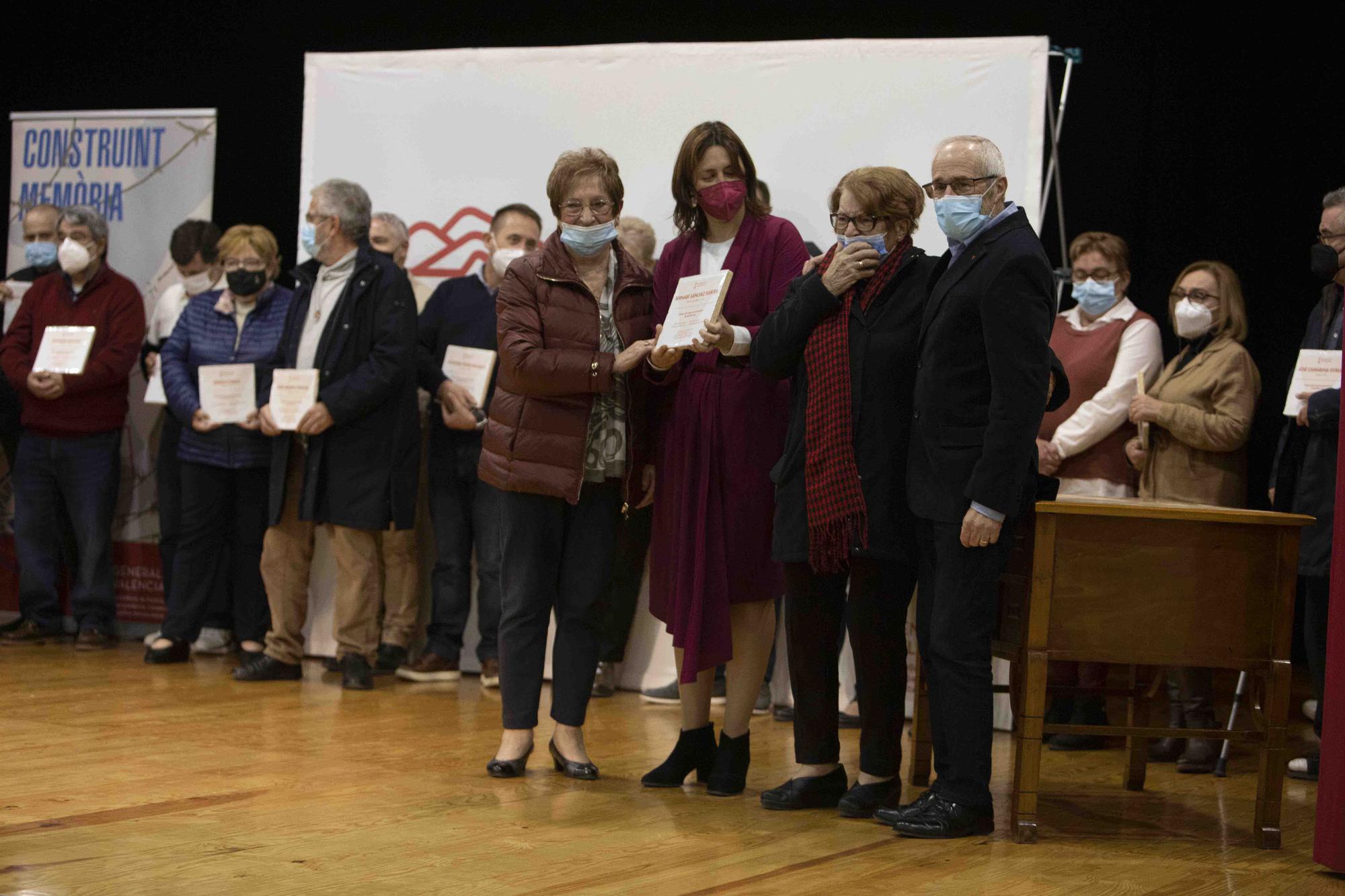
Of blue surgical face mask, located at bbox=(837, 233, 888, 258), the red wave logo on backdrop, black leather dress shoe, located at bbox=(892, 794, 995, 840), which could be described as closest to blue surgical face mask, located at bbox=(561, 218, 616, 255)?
blue surgical face mask, located at bbox=(837, 233, 888, 258)

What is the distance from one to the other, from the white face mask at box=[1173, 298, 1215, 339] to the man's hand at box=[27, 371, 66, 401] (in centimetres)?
435

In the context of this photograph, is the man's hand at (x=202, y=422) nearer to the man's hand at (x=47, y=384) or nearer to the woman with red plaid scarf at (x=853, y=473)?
the man's hand at (x=47, y=384)

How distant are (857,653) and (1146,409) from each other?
1.71 meters

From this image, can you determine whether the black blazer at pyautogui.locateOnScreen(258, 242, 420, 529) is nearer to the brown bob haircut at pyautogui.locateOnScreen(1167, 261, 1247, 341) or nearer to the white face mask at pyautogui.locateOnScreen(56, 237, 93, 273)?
the white face mask at pyautogui.locateOnScreen(56, 237, 93, 273)

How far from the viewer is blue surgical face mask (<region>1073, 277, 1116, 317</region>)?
498 cm

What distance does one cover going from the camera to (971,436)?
3.22m

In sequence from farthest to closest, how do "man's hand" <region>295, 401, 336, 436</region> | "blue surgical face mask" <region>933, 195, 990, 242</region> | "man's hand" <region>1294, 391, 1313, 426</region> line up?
"man's hand" <region>295, 401, 336, 436</region> → "man's hand" <region>1294, 391, 1313, 426</region> → "blue surgical face mask" <region>933, 195, 990, 242</region>

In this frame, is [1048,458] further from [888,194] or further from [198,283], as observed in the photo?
[198,283]

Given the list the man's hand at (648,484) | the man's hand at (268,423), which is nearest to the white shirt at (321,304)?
the man's hand at (268,423)

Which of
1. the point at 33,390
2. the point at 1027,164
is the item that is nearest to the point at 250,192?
the point at 33,390

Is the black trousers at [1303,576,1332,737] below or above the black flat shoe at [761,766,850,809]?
above

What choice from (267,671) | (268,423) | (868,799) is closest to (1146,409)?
(868,799)

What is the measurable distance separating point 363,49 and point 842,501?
4.75 m

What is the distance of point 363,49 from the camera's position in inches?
283
